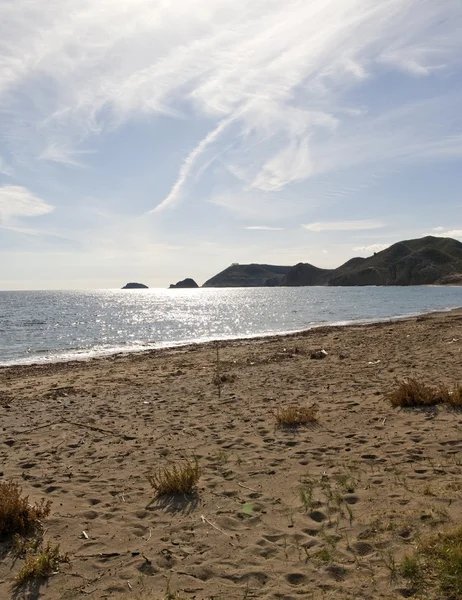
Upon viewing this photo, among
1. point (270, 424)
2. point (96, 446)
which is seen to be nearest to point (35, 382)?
point (96, 446)

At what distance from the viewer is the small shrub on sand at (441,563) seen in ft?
11.4

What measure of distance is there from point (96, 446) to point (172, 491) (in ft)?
9.40

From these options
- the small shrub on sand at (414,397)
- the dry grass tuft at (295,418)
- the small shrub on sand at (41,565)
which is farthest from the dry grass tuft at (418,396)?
the small shrub on sand at (41,565)

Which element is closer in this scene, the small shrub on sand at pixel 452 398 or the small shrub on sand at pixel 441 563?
the small shrub on sand at pixel 441 563

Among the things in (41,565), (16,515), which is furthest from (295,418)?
(41,565)

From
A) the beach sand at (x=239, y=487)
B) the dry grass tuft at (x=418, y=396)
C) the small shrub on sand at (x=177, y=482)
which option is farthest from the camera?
the dry grass tuft at (x=418, y=396)

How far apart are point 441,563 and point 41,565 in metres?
3.60

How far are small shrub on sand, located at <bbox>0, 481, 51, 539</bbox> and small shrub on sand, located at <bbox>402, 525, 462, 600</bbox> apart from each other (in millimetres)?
3972

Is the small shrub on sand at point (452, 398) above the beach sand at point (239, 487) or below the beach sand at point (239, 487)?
above


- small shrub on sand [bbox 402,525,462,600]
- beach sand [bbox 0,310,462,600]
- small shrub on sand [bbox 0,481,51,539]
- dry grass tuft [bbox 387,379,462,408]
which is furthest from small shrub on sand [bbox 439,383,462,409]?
small shrub on sand [bbox 0,481,51,539]

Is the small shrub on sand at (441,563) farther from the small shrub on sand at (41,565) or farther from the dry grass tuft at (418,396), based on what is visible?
the dry grass tuft at (418,396)

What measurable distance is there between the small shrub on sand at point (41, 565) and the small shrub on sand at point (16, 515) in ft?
2.12

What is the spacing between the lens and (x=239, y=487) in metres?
5.96

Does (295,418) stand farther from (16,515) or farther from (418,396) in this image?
(16,515)
